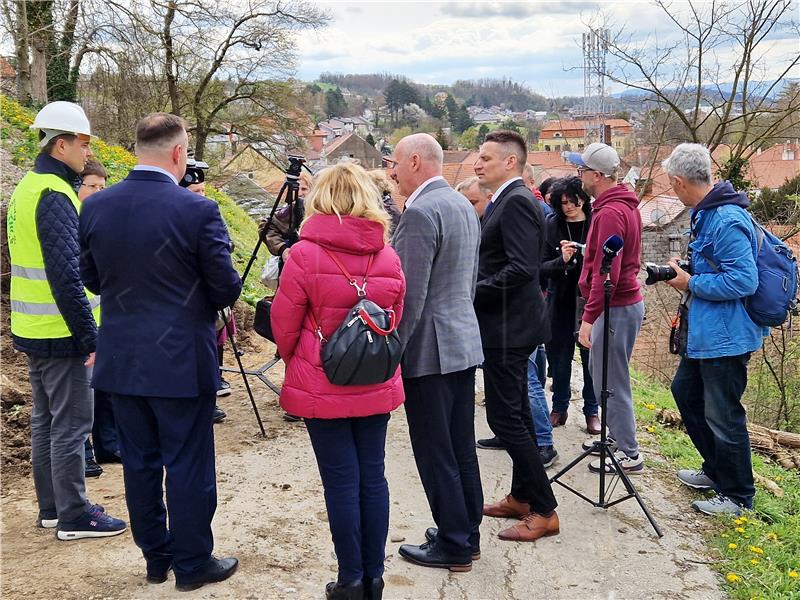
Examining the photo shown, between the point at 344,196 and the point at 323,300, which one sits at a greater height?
the point at 344,196

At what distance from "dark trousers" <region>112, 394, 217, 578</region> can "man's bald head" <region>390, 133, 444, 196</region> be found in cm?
148

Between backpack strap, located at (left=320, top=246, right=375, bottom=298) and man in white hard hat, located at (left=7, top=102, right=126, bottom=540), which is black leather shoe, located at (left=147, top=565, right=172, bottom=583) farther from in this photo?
backpack strap, located at (left=320, top=246, right=375, bottom=298)

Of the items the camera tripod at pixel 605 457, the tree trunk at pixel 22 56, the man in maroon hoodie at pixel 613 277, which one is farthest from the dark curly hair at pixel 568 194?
the tree trunk at pixel 22 56

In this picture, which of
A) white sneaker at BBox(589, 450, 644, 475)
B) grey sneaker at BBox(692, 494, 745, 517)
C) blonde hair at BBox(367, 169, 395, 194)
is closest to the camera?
grey sneaker at BBox(692, 494, 745, 517)

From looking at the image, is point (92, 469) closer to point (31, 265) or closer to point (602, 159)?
point (31, 265)

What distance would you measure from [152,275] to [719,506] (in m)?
3.79

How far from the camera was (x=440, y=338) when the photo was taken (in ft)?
11.5

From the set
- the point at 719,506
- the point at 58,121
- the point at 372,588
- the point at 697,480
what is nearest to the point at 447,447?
the point at 372,588

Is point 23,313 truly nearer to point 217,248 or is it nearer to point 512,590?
point 217,248

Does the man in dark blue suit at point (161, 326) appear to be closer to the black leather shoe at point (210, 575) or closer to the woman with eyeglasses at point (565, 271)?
the black leather shoe at point (210, 575)

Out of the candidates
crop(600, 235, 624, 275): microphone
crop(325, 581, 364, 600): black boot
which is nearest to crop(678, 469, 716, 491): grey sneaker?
crop(600, 235, 624, 275): microphone

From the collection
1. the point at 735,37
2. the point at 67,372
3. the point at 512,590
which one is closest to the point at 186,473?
the point at 67,372

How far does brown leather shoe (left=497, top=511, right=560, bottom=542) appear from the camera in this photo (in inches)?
160

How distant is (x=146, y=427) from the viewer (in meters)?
3.21
